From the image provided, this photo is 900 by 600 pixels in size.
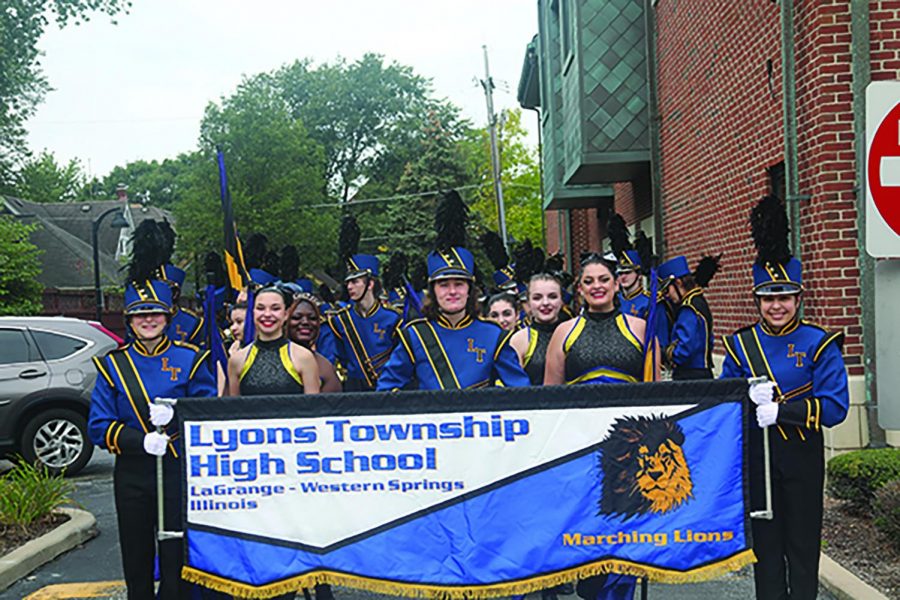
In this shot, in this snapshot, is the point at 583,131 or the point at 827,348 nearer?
the point at 827,348

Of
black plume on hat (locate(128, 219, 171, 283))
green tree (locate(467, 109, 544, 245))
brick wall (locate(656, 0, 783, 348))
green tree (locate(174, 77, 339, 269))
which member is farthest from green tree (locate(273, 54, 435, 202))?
black plume on hat (locate(128, 219, 171, 283))

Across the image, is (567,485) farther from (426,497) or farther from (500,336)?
(500,336)

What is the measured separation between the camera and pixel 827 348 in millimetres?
5262

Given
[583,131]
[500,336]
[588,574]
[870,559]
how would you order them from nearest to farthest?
1. [588,574]
2. [500,336]
3. [870,559]
4. [583,131]

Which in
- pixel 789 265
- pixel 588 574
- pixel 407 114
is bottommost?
pixel 588 574

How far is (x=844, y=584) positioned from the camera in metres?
6.38

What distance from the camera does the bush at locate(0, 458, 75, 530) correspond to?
322 inches

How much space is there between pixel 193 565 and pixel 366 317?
5.39m

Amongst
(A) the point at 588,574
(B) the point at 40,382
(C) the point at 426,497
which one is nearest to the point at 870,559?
(A) the point at 588,574

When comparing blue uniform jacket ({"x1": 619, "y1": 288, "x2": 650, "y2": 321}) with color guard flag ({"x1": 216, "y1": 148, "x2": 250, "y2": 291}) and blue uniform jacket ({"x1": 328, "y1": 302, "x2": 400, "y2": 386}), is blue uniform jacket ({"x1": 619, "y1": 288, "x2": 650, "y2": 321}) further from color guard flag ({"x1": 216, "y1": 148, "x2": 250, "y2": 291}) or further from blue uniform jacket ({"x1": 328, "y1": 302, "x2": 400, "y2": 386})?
color guard flag ({"x1": 216, "y1": 148, "x2": 250, "y2": 291})

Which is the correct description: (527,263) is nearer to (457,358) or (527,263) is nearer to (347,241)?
(347,241)

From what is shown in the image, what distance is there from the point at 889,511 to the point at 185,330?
256 inches

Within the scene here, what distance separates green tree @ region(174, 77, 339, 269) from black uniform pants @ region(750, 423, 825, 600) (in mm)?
48689

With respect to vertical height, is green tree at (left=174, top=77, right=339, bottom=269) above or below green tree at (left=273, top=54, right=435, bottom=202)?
below
